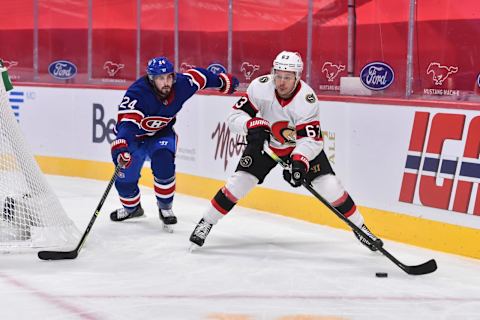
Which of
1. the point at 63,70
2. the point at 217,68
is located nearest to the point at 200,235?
the point at 217,68

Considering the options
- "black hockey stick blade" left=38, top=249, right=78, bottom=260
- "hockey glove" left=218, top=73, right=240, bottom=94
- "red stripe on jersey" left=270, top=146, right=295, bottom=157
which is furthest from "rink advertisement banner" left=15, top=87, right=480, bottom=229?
"black hockey stick blade" left=38, top=249, right=78, bottom=260

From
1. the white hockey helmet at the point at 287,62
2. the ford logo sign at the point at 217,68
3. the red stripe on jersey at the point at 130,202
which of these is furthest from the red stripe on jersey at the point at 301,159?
the ford logo sign at the point at 217,68

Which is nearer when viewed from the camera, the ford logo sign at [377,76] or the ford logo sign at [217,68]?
the ford logo sign at [377,76]

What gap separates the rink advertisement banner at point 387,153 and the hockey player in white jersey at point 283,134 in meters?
0.46

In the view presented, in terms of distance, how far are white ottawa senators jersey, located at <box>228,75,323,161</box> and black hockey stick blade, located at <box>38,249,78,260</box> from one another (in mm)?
971

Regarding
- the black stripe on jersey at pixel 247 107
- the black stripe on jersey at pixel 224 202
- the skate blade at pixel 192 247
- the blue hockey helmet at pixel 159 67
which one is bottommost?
the skate blade at pixel 192 247

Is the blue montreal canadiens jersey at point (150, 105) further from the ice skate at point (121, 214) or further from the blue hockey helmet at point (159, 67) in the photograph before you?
the ice skate at point (121, 214)

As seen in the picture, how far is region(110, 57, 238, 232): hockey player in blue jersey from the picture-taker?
5.30 m

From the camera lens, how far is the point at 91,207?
21.4ft

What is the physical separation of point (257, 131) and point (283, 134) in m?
0.34

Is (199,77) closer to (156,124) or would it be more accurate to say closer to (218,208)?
(156,124)

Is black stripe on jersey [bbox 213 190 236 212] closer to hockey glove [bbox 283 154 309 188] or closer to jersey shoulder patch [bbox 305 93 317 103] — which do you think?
hockey glove [bbox 283 154 309 188]

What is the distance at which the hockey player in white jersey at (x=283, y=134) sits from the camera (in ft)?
15.6

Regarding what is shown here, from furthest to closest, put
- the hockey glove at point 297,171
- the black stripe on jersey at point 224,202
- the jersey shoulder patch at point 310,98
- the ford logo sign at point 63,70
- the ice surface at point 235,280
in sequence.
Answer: the ford logo sign at point 63,70 < the black stripe on jersey at point 224,202 < the jersey shoulder patch at point 310,98 < the hockey glove at point 297,171 < the ice surface at point 235,280
